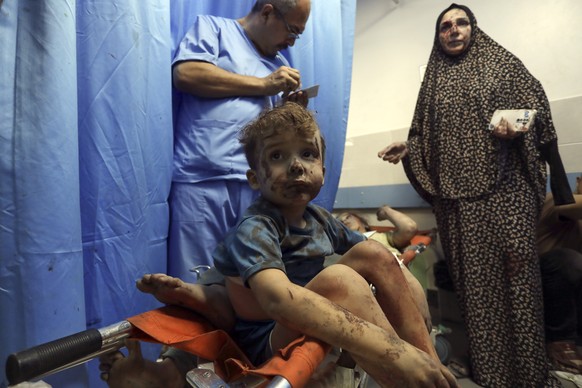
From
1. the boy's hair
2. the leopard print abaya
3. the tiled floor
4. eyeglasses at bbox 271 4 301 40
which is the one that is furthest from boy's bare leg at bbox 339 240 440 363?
the tiled floor

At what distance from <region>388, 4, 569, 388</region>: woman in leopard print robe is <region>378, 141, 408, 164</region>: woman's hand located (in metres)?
0.13

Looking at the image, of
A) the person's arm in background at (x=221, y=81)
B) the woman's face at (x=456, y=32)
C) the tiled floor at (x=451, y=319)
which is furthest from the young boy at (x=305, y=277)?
the tiled floor at (x=451, y=319)

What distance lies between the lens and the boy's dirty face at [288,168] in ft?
2.15

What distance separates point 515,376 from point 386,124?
149cm

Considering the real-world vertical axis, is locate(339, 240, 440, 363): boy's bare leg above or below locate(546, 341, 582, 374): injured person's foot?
above

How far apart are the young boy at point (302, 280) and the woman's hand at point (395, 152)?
867 millimetres

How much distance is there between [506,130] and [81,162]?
54.5 inches

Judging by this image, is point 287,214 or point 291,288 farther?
point 287,214

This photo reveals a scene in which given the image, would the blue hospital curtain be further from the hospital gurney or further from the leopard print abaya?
the leopard print abaya

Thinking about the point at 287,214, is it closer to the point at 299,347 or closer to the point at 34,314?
the point at 299,347

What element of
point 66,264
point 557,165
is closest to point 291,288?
point 66,264

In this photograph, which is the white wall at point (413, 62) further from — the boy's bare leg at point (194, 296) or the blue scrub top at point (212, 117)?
the boy's bare leg at point (194, 296)

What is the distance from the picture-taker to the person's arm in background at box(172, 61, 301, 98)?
0.93 m

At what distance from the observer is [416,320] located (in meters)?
0.56
